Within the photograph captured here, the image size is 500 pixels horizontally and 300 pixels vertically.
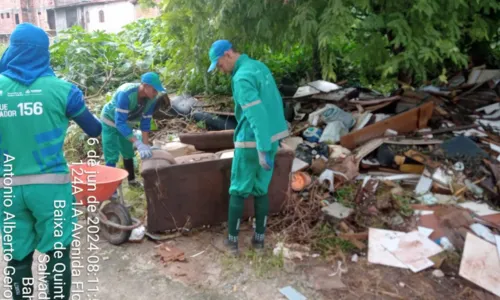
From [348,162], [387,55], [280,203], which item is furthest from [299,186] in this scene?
[387,55]

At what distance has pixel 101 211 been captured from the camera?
4.07 meters

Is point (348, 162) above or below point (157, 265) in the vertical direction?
above

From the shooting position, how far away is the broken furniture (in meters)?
4.02

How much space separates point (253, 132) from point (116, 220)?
5.58 ft

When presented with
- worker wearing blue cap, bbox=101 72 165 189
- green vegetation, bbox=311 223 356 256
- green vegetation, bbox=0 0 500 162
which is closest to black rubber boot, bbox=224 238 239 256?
green vegetation, bbox=311 223 356 256

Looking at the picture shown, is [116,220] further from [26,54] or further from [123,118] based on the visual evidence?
[26,54]

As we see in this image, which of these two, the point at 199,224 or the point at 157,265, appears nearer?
the point at 157,265

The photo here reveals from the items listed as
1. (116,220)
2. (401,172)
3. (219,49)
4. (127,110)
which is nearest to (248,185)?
(219,49)

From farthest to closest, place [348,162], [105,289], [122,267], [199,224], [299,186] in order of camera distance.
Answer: [348,162], [299,186], [199,224], [122,267], [105,289]

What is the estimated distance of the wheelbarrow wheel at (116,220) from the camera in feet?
13.3

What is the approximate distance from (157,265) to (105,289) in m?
0.52

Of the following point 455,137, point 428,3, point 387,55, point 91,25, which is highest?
point 91,25

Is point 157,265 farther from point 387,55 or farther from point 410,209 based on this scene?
point 387,55

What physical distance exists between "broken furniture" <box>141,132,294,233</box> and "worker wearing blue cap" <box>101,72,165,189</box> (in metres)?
0.35
